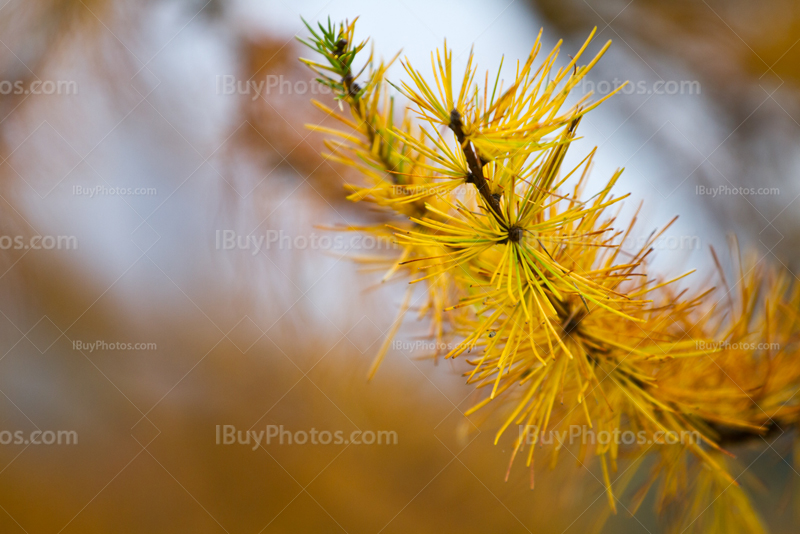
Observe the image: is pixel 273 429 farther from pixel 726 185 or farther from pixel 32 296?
pixel 726 185

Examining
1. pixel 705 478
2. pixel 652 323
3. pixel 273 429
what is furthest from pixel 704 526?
pixel 273 429

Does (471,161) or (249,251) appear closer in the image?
(471,161)

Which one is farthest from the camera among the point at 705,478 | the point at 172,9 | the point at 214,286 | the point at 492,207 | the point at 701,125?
the point at 214,286

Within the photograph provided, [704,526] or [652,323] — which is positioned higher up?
[652,323]

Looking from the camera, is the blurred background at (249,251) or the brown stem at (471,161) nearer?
the brown stem at (471,161)

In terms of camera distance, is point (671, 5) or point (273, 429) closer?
point (671, 5)

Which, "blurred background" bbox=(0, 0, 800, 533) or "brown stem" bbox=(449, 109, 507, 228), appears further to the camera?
"blurred background" bbox=(0, 0, 800, 533)

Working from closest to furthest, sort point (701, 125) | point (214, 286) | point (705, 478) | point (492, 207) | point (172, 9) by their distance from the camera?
point (492, 207) < point (705, 478) < point (172, 9) < point (701, 125) < point (214, 286)

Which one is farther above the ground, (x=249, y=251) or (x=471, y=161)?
(x=471, y=161)
